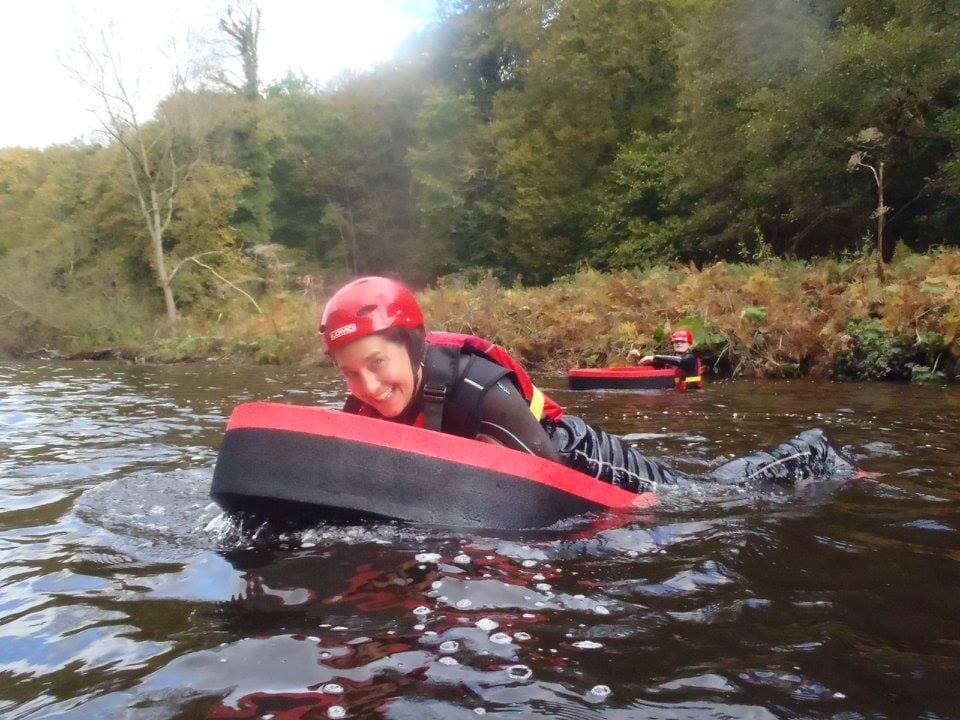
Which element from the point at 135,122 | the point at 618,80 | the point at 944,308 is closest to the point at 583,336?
the point at 944,308

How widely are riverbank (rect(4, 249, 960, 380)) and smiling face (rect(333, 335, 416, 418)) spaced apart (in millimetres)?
9982

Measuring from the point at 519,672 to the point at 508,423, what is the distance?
5.37 feet

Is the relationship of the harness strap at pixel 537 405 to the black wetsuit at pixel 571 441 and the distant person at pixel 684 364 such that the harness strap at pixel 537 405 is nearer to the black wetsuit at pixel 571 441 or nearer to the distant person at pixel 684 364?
the black wetsuit at pixel 571 441

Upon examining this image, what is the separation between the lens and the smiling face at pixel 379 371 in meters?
3.62

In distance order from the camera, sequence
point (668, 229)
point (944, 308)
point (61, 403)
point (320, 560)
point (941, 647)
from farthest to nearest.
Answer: point (668, 229) → point (944, 308) → point (61, 403) → point (320, 560) → point (941, 647)

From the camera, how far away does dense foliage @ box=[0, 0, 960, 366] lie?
17828mm

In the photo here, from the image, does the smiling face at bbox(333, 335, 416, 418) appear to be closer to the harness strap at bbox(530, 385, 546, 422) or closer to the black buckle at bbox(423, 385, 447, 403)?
the black buckle at bbox(423, 385, 447, 403)

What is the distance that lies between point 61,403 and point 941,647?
10.7 metres

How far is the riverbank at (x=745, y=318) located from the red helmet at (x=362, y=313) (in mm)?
10093

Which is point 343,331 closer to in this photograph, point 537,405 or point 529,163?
point 537,405

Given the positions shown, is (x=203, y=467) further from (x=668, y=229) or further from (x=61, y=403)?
(x=668, y=229)

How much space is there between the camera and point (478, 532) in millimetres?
3508

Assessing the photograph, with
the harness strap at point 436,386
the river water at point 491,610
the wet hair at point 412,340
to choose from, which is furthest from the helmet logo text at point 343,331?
the river water at point 491,610

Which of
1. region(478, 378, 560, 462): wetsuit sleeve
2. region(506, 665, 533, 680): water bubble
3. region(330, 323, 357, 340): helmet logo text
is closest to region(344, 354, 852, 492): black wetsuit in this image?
region(478, 378, 560, 462): wetsuit sleeve
